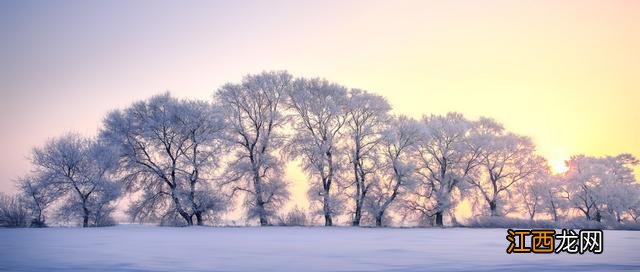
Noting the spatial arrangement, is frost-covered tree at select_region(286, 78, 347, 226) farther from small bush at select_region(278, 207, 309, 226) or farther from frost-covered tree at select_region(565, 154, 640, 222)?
frost-covered tree at select_region(565, 154, 640, 222)

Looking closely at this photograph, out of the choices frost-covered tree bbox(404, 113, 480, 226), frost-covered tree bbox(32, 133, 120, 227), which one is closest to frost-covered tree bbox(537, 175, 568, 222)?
frost-covered tree bbox(404, 113, 480, 226)

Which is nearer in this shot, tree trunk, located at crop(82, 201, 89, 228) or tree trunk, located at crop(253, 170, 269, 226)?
tree trunk, located at crop(82, 201, 89, 228)

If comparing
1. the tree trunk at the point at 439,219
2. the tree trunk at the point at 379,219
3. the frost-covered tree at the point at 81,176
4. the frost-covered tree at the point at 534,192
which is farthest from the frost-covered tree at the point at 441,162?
the frost-covered tree at the point at 81,176

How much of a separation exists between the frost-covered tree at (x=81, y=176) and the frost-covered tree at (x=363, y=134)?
17.0 meters

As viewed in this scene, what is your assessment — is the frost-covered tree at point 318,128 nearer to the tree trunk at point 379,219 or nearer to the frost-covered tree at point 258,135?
the frost-covered tree at point 258,135

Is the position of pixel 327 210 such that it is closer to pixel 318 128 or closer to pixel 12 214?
pixel 318 128

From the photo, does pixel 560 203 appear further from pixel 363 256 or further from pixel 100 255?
pixel 100 255

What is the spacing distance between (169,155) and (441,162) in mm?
21142

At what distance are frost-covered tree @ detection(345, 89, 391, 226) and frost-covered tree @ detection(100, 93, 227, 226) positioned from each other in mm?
9440

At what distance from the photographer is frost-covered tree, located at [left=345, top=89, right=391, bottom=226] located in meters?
36.1

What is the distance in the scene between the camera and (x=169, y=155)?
116 ft

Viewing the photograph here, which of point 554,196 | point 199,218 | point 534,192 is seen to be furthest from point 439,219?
point 199,218

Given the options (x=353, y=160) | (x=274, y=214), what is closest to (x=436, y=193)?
(x=353, y=160)

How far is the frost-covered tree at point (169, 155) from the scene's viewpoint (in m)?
34.7
